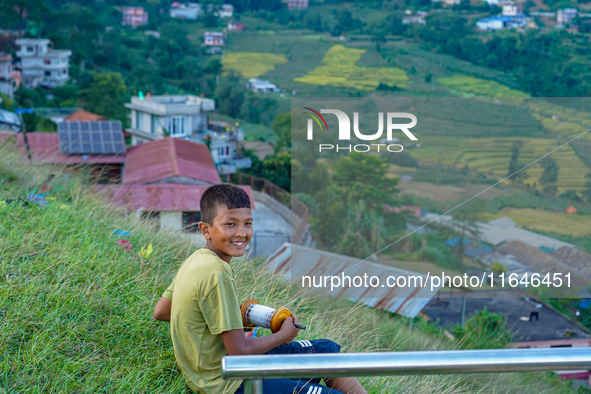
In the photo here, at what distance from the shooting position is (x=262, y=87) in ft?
191

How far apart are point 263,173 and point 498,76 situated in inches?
1024

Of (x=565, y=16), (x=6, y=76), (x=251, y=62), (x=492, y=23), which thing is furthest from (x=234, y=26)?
(x=565, y=16)

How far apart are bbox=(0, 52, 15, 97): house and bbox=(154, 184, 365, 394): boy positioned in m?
52.4

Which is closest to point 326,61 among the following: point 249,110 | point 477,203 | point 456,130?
point 249,110

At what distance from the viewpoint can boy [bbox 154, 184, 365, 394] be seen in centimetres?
175

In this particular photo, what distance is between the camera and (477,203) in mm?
20672

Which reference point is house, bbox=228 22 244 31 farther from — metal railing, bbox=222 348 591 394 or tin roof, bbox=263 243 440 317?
metal railing, bbox=222 348 591 394

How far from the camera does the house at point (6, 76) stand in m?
49.9

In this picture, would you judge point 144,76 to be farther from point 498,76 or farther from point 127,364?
point 127,364

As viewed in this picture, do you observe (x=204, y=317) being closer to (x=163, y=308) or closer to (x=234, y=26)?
(x=163, y=308)

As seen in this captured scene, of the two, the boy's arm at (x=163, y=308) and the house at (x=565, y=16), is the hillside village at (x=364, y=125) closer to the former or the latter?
the house at (x=565, y=16)

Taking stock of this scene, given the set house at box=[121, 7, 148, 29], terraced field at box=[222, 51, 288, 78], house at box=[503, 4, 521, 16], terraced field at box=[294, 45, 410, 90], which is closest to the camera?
terraced field at box=[294, 45, 410, 90]

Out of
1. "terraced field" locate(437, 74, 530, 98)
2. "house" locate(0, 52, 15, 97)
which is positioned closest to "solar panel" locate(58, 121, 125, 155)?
"house" locate(0, 52, 15, 97)

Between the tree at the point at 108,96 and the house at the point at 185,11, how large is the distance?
2171 centimetres
